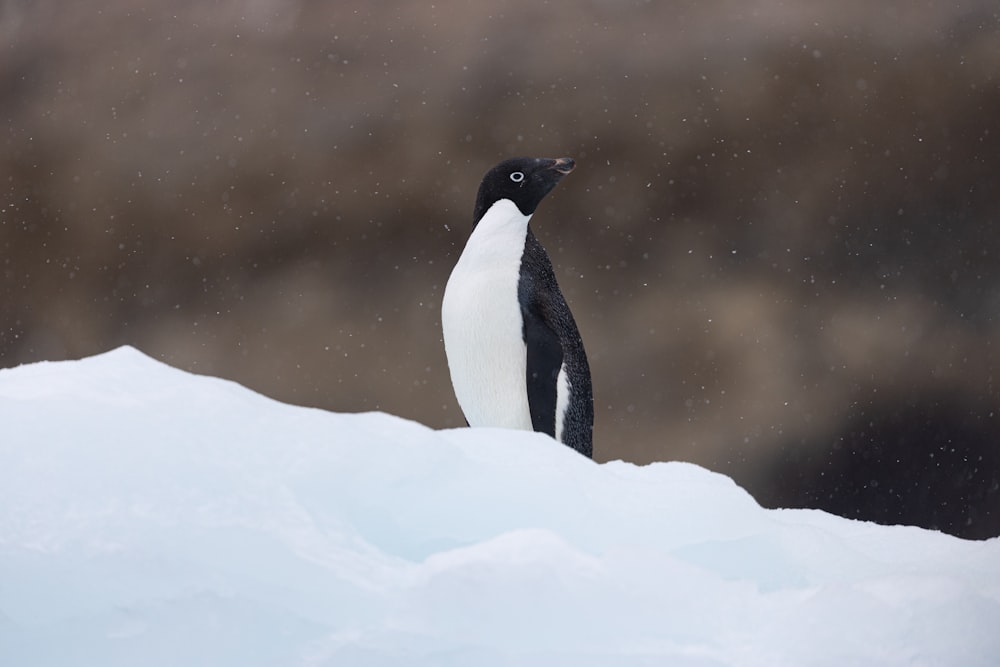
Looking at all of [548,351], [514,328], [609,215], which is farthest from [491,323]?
[609,215]

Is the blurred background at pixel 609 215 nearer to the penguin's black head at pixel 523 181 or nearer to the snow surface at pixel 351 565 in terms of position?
the penguin's black head at pixel 523 181

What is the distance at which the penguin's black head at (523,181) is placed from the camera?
319cm

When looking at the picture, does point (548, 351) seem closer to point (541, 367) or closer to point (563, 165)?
point (541, 367)

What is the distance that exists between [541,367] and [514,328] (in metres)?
0.13

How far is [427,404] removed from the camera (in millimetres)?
5145

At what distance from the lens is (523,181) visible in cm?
319

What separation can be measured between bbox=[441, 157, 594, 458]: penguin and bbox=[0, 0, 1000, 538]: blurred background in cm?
187

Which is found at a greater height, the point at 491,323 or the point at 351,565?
the point at 491,323

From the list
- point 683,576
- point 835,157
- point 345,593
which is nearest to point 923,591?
point 683,576

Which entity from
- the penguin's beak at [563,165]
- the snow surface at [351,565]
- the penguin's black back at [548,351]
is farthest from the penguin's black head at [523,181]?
the snow surface at [351,565]

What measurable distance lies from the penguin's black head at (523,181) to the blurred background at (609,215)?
1878mm

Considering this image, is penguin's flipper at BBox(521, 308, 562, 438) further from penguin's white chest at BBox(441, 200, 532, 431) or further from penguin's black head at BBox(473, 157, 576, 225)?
penguin's black head at BBox(473, 157, 576, 225)

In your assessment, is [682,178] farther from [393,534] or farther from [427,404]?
[393,534]

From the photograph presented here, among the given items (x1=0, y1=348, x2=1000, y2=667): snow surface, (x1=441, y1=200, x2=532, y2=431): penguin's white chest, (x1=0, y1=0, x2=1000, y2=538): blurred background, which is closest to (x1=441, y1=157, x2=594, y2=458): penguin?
(x1=441, y1=200, x2=532, y2=431): penguin's white chest
